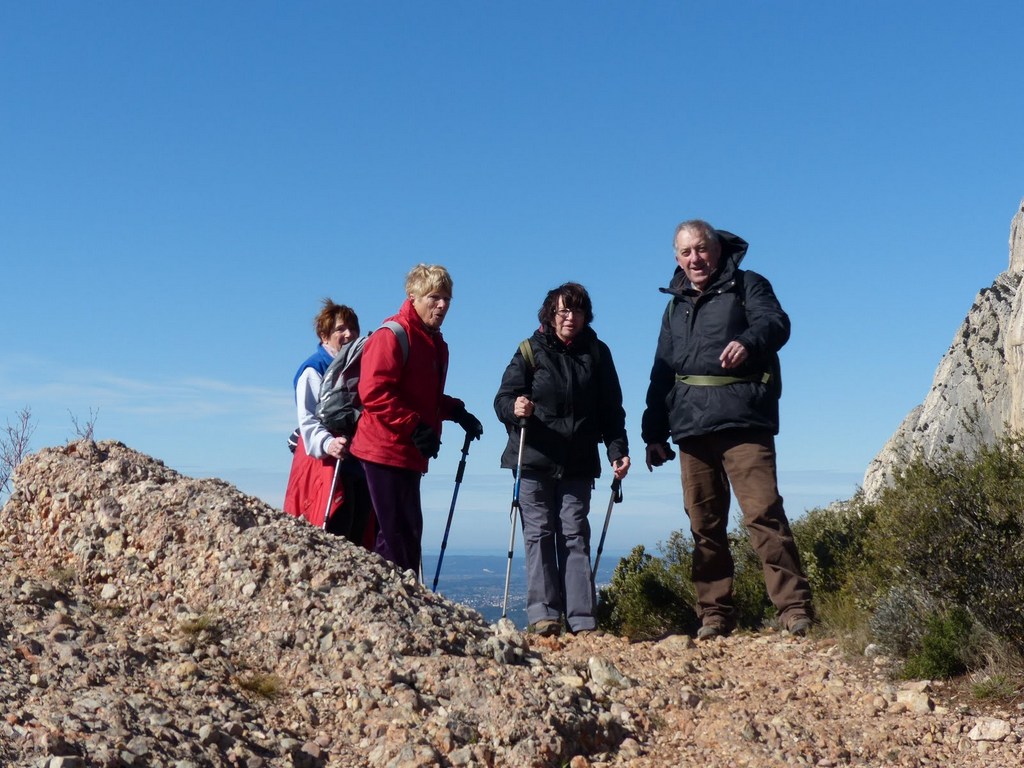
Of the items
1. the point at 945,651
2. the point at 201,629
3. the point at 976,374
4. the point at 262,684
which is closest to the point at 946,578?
the point at 945,651

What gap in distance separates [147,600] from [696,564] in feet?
12.6

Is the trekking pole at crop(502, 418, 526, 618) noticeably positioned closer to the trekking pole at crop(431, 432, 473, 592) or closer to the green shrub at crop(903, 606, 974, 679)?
the trekking pole at crop(431, 432, 473, 592)

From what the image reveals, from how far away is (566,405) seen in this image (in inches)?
292

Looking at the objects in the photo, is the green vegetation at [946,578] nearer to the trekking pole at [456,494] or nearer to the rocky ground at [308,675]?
the rocky ground at [308,675]

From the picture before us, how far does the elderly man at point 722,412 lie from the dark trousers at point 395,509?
71.2 inches

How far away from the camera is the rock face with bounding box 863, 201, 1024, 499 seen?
18641mm

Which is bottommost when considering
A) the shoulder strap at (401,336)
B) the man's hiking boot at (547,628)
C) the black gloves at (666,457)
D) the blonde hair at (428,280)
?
the man's hiking boot at (547,628)

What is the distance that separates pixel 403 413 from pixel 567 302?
59.0 inches

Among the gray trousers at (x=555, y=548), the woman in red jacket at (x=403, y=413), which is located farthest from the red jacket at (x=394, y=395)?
the gray trousers at (x=555, y=548)

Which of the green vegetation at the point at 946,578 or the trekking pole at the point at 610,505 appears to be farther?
the trekking pole at the point at 610,505

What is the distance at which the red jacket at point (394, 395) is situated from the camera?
22.3 feet

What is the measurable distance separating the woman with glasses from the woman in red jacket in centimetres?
77

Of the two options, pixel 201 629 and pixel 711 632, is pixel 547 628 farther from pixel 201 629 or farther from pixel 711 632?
pixel 201 629

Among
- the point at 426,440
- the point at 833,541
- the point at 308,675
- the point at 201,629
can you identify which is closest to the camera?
the point at 308,675
